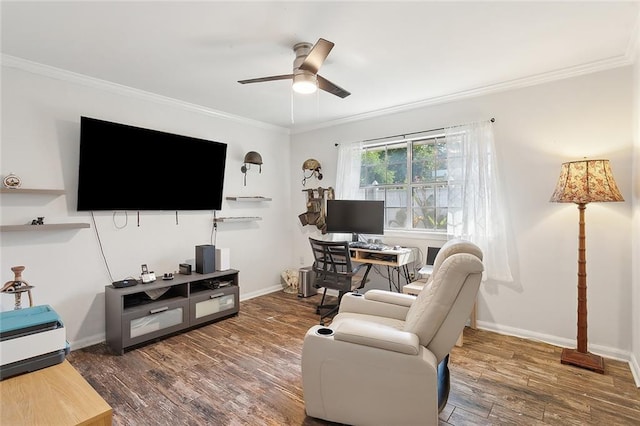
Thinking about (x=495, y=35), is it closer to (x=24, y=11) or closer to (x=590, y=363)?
(x=590, y=363)

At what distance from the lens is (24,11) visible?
6.50 feet

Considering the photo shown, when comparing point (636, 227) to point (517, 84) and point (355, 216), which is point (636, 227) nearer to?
point (517, 84)

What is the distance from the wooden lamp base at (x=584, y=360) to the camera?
247 cm

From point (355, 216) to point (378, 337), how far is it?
2437 mm

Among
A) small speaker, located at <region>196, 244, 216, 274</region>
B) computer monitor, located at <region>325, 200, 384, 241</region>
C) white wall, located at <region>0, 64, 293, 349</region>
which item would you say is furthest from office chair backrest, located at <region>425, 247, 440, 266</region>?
white wall, located at <region>0, 64, 293, 349</region>

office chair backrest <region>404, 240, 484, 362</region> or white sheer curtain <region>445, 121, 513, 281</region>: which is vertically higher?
white sheer curtain <region>445, 121, 513, 281</region>

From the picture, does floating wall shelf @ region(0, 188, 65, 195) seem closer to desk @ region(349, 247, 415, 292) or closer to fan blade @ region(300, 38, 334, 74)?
fan blade @ region(300, 38, 334, 74)

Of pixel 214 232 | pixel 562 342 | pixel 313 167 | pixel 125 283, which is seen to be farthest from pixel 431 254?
pixel 125 283

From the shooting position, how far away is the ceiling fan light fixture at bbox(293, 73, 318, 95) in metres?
2.31

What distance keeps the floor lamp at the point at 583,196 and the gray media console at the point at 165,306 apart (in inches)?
131

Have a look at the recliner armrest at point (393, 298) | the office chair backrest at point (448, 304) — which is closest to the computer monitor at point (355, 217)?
the recliner armrest at point (393, 298)

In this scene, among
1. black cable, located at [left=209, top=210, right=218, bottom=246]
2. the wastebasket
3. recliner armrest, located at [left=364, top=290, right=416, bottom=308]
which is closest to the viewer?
recliner armrest, located at [left=364, top=290, right=416, bottom=308]

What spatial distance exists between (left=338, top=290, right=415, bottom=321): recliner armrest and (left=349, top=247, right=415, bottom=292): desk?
99 centimetres

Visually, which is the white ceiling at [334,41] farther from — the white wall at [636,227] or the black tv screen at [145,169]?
the black tv screen at [145,169]
